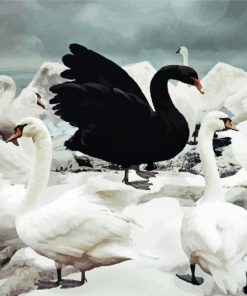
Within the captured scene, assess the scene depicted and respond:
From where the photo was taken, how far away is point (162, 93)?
1806mm

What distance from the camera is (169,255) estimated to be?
1.67 metres

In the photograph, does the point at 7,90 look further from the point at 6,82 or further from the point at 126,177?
the point at 126,177

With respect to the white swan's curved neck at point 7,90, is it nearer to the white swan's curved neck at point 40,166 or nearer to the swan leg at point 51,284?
the white swan's curved neck at point 40,166

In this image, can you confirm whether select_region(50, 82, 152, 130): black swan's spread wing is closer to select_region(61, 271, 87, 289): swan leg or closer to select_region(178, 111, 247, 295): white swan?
select_region(178, 111, 247, 295): white swan

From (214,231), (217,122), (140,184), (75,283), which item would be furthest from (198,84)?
(75,283)

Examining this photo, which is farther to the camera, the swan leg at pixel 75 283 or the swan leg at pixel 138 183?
the swan leg at pixel 138 183

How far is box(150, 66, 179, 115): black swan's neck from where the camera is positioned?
1.80 meters

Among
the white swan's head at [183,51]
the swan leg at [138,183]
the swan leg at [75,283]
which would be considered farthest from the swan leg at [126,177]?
the white swan's head at [183,51]

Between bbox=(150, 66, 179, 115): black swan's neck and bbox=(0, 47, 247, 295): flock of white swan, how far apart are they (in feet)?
0.07

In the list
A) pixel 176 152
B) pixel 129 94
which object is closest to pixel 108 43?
pixel 129 94

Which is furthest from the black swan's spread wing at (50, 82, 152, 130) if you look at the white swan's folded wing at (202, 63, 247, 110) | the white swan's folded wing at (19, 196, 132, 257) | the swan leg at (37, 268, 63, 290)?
the swan leg at (37, 268, 63, 290)

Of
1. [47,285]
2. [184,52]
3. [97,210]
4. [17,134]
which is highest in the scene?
[184,52]

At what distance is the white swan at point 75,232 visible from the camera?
1.62 m

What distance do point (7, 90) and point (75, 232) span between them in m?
0.54
